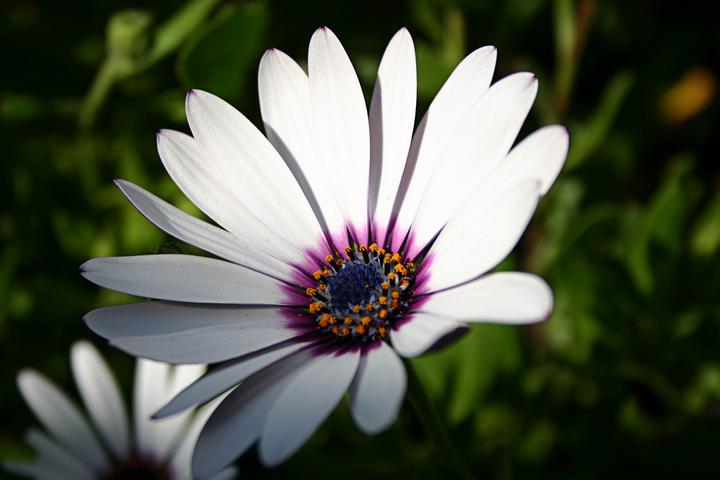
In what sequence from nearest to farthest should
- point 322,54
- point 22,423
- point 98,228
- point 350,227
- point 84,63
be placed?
1. point 322,54
2. point 350,227
3. point 22,423
4. point 98,228
5. point 84,63

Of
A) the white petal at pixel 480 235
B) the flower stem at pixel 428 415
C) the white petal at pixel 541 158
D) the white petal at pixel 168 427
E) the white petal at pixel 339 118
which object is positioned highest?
the white petal at pixel 339 118

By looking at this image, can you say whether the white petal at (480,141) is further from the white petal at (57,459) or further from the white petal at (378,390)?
the white petal at (57,459)

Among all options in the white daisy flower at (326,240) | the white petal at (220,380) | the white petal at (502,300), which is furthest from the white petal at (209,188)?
the white petal at (502,300)

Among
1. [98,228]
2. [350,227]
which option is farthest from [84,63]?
[350,227]

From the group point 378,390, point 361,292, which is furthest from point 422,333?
point 361,292

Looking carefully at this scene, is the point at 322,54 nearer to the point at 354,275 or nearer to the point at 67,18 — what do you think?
the point at 354,275
